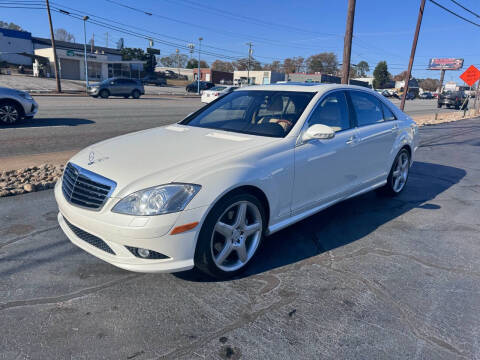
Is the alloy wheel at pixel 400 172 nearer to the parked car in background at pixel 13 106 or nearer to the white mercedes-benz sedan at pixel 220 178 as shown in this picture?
the white mercedes-benz sedan at pixel 220 178

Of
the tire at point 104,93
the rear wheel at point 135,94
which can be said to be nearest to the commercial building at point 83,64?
the rear wheel at point 135,94

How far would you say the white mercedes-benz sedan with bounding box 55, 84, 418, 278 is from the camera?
2682 mm

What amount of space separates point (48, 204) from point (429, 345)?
4412 mm

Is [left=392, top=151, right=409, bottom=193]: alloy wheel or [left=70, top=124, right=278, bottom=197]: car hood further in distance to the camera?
[left=392, top=151, right=409, bottom=193]: alloy wheel

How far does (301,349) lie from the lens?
7.86ft

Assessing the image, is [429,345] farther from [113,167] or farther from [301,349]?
[113,167]

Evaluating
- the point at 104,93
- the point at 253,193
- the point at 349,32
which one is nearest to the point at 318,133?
the point at 253,193

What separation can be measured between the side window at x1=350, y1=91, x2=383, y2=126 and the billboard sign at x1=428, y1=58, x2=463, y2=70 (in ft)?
363

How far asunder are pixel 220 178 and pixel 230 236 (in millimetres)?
531

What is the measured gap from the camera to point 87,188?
2922 mm

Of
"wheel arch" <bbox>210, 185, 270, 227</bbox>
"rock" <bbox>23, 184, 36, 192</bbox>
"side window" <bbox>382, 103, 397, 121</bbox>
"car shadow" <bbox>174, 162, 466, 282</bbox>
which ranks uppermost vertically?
"side window" <bbox>382, 103, 397, 121</bbox>

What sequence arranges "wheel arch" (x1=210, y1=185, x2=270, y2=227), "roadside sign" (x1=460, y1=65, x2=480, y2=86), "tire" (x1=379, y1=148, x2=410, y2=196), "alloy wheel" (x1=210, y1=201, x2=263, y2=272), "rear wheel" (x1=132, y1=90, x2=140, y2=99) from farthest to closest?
"rear wheel" (x1=132, y1=90, x2=140, y2=99) < "roadside sign" (x1=460, y1=65, x2=480, y2=86) < "tire" (x1=379, y1=148, x2=410, y2=196) < "alloy wheel" (x1=210, y1=201, x2=263, y2=272) < "wheel arch" (x1=210, y1=185, x2=270, y2=227)

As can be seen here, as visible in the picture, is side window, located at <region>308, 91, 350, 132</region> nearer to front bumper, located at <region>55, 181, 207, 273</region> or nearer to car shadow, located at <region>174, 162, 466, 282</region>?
car shadow, located at <region>174, 162, 466, 282</region>

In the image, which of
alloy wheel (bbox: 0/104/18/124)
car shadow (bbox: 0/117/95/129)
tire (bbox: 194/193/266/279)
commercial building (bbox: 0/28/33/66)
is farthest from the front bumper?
commercial building (bbox: 0/28/33/66)
